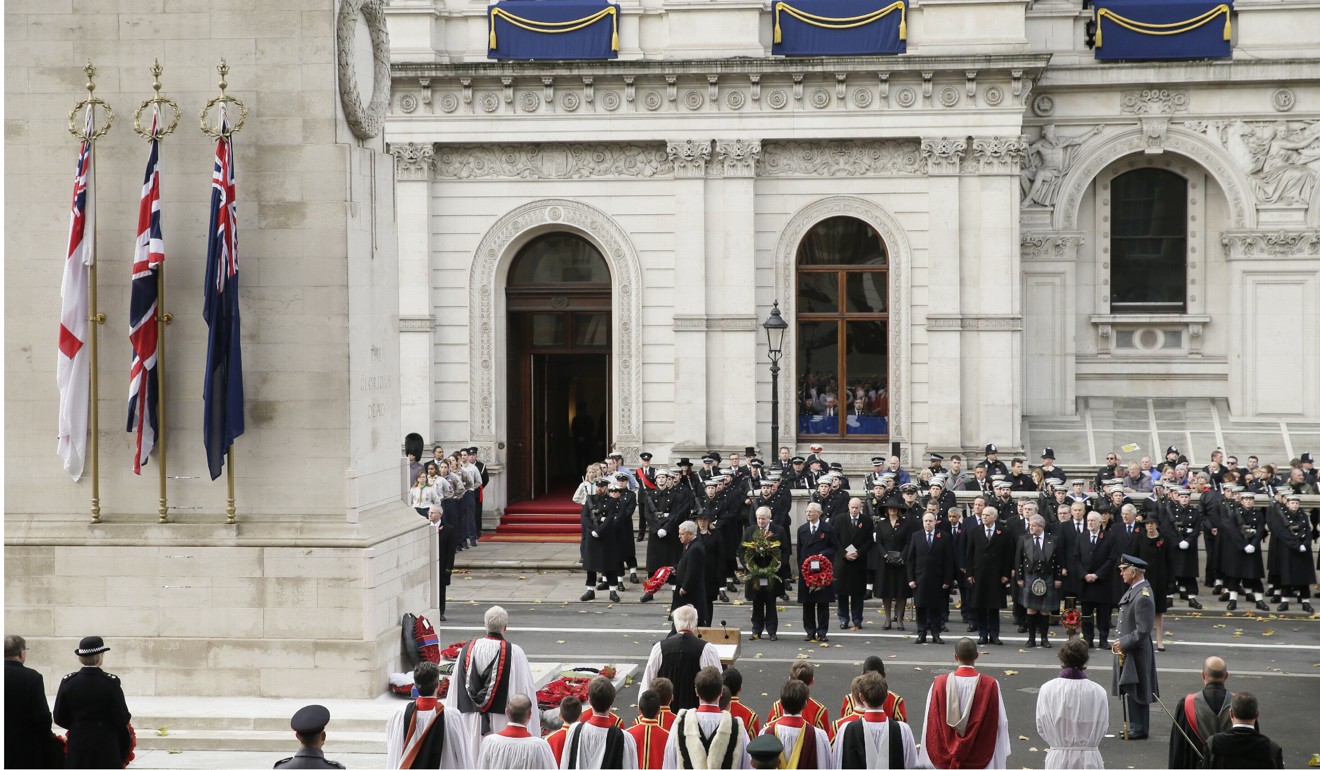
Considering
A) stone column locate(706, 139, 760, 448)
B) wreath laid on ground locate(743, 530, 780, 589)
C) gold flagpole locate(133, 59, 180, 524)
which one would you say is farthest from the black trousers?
stone column locate(706, 139, 760, 448)

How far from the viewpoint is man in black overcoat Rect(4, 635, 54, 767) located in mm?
10844

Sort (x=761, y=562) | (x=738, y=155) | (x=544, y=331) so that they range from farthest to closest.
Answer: (x=544, y=331) → (x=738, y=155) → (x=761, y=562)

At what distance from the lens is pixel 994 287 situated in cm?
3095

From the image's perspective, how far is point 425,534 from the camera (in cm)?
1755

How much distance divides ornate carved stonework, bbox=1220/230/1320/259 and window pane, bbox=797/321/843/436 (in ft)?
28.0

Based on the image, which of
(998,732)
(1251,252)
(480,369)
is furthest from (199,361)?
(1251,252)

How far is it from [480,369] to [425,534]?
1470 cm

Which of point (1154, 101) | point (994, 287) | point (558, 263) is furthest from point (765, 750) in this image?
point (1154, 101)

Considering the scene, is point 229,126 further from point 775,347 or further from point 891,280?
point 891,280

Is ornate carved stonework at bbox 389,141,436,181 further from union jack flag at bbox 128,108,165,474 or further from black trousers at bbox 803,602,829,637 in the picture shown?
union jack flag at bbox 128,108,165,474

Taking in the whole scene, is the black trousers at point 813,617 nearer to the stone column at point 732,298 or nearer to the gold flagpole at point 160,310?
the gold flagpole at point 160,310

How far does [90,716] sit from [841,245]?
22.8m

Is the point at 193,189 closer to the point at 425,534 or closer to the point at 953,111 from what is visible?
the point at 425,534

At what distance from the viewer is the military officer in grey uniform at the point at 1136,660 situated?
1562cm
